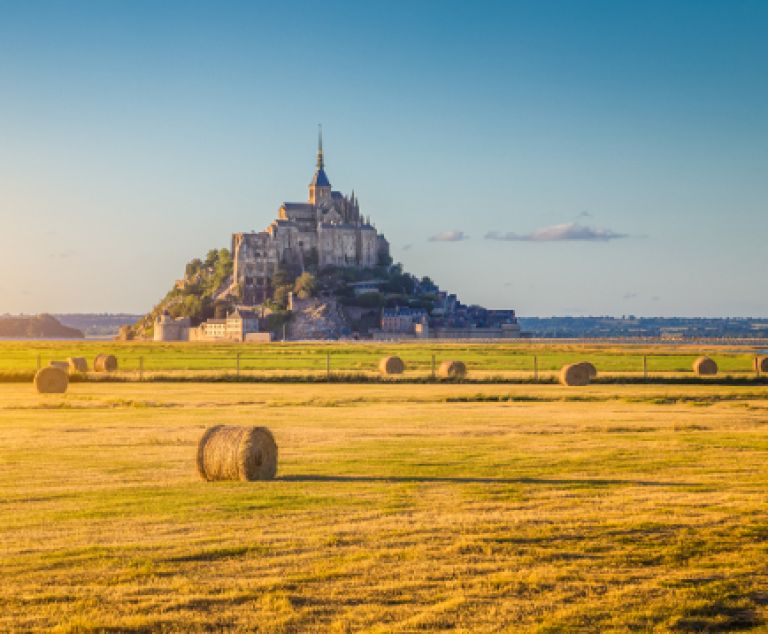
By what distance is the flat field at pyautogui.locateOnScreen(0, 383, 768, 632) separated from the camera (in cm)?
938

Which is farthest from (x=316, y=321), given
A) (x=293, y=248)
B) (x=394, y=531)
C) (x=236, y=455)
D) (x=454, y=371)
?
(x=394, y=531)

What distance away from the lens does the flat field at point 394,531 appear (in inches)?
369

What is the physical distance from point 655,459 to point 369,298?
6553 inches

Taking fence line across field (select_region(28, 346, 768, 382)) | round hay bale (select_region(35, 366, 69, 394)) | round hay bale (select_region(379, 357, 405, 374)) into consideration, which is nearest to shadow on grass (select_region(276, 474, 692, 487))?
round hay bale (select_region(35, 366, 69, 394))

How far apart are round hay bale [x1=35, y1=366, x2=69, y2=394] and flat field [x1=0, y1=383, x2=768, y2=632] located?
563 inches

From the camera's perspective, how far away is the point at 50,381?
128ft

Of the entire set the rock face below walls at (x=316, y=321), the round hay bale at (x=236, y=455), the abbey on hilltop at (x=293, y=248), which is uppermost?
the abbey on hilltop at (x=293, y=248)

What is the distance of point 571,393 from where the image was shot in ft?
125

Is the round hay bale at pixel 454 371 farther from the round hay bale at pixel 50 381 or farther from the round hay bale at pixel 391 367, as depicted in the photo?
the round hay bale at pixel 50 381

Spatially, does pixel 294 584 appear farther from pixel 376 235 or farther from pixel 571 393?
pixel 376 235

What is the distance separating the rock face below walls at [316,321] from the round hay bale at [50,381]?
134 meters

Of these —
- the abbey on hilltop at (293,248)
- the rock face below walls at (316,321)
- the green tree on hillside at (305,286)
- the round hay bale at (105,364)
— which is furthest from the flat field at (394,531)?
the abbey on hilltop at (293,248)

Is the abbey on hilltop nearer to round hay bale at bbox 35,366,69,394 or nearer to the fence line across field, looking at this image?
the fence line across field

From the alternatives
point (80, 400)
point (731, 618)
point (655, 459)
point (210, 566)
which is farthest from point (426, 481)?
point (80, 400)
